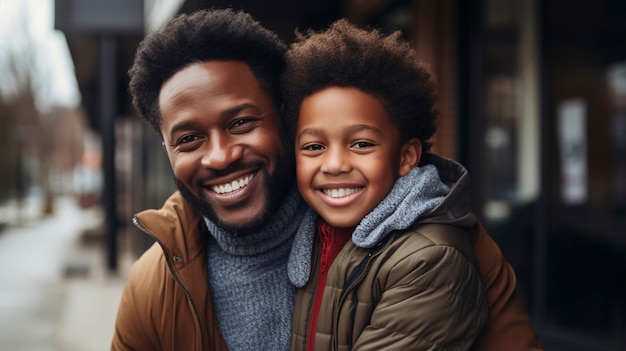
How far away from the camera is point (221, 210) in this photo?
1905 millimetres

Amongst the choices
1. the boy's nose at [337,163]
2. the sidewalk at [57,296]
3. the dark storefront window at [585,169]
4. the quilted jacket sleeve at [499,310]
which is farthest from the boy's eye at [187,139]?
the sidewalk at [57,296]

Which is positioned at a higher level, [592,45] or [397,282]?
[592,45]

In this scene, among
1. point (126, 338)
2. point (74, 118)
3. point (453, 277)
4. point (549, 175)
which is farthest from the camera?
point (74, 118)

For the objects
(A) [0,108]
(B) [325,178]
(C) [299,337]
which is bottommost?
(C) [299,337]

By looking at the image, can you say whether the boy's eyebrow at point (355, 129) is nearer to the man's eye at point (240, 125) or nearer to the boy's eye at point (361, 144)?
the boy's eye at point (361, 144)

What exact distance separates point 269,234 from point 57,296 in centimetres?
760

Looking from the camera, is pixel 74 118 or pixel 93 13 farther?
pixel 74 118

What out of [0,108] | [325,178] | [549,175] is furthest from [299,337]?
[0,108]

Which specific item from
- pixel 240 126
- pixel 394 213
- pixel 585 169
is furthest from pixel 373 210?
pixel 585 169

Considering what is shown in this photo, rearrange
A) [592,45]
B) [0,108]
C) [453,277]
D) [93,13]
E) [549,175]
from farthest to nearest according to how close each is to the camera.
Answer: [0,108] → [93,13] → [592,45] → [549,175] → [453,277]

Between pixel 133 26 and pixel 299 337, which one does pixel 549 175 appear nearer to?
pixel 299 337

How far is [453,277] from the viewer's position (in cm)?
157

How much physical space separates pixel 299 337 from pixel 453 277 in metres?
0.48

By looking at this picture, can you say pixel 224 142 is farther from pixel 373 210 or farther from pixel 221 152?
pixel 373 210
